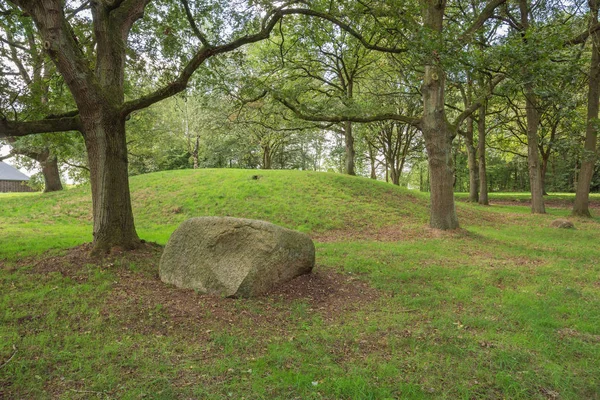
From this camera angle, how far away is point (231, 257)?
6.26 m

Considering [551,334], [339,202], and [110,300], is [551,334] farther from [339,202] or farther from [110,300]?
[339,202]

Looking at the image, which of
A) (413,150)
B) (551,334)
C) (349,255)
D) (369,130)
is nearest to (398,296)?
(551,334)

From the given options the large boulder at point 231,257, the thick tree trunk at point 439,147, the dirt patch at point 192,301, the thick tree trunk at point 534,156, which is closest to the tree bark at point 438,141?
the thick tree trunk at point 439,147

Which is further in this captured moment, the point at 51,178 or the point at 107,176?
the point at 51,178

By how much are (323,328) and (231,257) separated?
7.11 ft

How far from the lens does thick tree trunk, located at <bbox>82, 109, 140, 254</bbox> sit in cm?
732

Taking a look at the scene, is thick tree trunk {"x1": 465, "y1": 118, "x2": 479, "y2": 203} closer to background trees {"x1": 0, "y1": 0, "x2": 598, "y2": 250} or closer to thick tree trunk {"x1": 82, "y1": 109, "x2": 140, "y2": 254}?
background trees {"x1": 0, "y1": 0, "x2": 598, "y2": 250}

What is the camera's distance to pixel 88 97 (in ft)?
23.5

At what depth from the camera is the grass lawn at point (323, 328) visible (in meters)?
3.66

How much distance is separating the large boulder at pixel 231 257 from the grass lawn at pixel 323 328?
0.93ft

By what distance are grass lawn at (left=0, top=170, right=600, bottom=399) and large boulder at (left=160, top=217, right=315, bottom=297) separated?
282mm

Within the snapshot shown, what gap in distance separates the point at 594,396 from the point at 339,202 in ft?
43.8

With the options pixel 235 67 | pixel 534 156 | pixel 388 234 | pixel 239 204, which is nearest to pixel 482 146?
pixel 534 156

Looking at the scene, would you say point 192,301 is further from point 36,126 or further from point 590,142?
point 590,142
